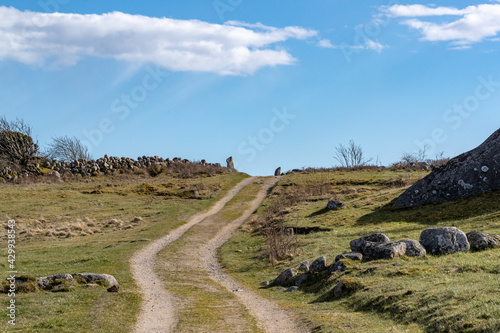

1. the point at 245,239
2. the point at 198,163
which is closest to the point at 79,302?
the point at 245,239

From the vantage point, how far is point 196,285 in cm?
2317

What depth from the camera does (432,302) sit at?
13695 millimetres

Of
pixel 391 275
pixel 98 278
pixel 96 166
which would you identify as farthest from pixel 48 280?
pixel 96 166

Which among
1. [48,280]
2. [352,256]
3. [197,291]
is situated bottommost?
[197,291]

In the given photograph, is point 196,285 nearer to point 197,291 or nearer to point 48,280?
point 197,291

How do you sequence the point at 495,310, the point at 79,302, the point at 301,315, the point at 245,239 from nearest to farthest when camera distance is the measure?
1. the point at 495,310
2. the point at 301,315
3. the point at 79,302
4. the point at 245,239

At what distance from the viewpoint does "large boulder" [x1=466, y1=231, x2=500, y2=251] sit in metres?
19.4

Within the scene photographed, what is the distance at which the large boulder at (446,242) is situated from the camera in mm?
19500

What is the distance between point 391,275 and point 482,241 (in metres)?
4.34

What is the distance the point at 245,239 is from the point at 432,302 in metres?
22.9

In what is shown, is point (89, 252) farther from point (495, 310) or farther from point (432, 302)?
point (495, 310)

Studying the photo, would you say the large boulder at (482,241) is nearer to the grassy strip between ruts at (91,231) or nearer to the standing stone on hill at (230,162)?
the grassy strip between ruts at (91,231)

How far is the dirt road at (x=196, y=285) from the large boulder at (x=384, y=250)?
4.73 m

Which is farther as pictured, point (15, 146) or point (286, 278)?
point (15, 146)
